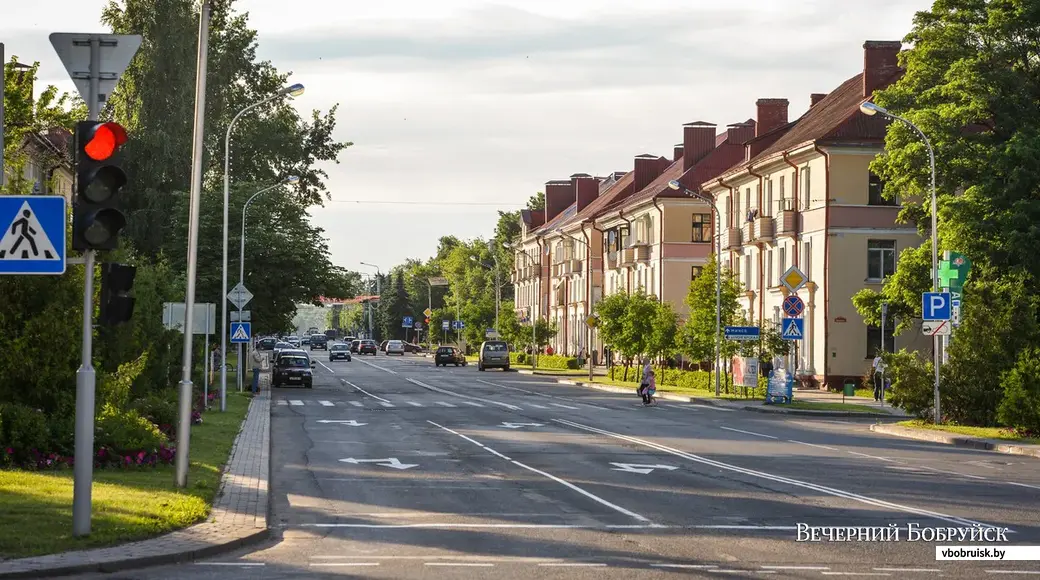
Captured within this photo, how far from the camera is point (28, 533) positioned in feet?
42.6

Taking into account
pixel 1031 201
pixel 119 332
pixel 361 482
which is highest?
pixel 1031 201

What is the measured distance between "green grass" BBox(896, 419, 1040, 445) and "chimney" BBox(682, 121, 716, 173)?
5217 cm

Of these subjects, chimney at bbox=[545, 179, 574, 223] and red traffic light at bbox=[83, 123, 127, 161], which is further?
chimney at bbox=[545, 179, 574, 223]

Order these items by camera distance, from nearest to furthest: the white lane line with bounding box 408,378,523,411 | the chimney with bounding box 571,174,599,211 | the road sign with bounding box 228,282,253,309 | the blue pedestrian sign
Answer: the blue pedestrian sign < the road sign with bounding box 228,282,253,309 < the white lane line with bounding box 408,378,523,411 < the chimney with bounding box 571,174,599,211

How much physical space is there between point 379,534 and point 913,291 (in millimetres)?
35576

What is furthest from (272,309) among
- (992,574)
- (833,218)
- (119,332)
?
(992,574)

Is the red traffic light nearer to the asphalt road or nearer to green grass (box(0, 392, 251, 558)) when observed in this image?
green grass (box(0, 392, 251, 558))

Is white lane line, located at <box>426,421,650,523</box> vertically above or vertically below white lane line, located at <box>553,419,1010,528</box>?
below

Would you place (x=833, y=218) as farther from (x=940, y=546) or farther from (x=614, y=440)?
(x=940, y=546)

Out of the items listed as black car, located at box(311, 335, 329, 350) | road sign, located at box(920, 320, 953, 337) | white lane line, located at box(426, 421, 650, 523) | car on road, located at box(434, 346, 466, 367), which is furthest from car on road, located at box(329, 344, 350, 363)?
white lane line, located at box(426, 421, 650, 523)

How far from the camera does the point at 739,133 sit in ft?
282

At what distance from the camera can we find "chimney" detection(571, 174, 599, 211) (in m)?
116

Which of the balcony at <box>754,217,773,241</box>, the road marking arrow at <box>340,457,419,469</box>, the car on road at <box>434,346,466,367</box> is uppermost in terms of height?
the balcony at <box>754,217,773,241</box>

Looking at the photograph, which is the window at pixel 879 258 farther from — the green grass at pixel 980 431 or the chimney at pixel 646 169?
the chimney at pixel 646 169
